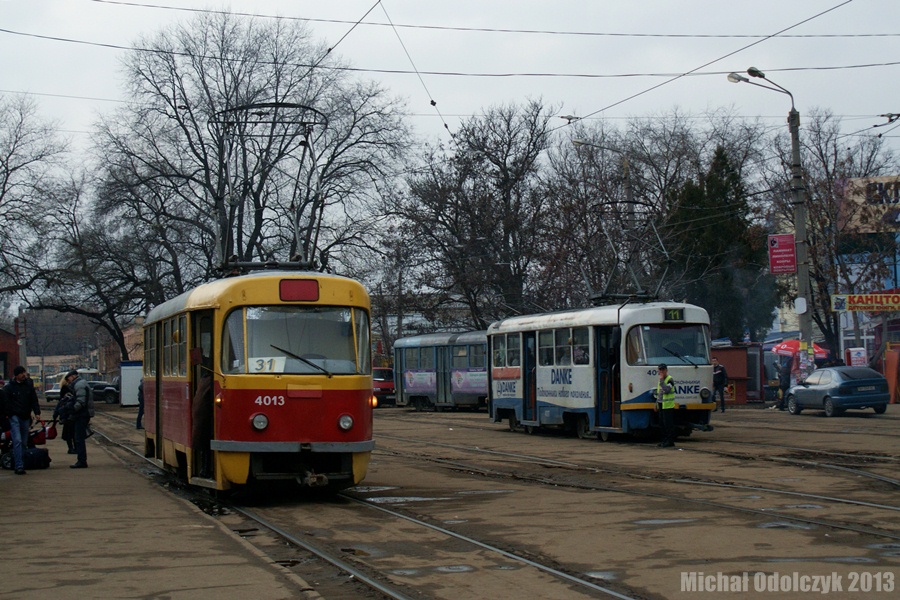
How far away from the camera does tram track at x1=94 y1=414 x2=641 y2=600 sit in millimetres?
7754

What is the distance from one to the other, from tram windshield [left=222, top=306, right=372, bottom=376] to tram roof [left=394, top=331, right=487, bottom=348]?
24857mm

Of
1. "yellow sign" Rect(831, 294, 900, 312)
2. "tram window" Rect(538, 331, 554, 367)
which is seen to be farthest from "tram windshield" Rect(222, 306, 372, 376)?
"yellow sign" Rect(831, 294, 900, 312)

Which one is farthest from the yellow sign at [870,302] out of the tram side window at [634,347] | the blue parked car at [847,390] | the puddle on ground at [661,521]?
the puddle on ground at [661,521]

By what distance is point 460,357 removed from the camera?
41.7m

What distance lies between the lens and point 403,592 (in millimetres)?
7715

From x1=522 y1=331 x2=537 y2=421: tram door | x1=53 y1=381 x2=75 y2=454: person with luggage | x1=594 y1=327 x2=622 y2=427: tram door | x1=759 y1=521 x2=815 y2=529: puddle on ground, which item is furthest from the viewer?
x1=522 y1=331 x2=537 y2=421: tram door

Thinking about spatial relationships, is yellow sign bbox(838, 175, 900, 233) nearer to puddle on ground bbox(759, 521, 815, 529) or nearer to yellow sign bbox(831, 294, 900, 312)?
yellow sign bbox(831, 294, 900, 312)

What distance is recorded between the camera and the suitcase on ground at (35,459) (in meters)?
18.8

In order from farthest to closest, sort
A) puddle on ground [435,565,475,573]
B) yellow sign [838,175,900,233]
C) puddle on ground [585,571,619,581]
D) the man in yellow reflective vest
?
yellow sign [838,175,900,233] → the man in yellow reflective vest → puddle on ground [435,565,475,573] → puddle on ground [585,571,619,581]

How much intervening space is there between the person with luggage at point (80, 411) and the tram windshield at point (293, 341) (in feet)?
24.4

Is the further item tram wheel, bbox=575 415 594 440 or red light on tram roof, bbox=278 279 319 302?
tram wheel, bbox=575 415 594 440

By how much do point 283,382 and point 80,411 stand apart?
8.12 meters

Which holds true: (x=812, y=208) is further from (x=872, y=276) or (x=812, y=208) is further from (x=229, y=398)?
(x=229, y=398)

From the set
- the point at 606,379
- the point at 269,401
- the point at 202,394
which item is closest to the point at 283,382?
the point at 269,401
